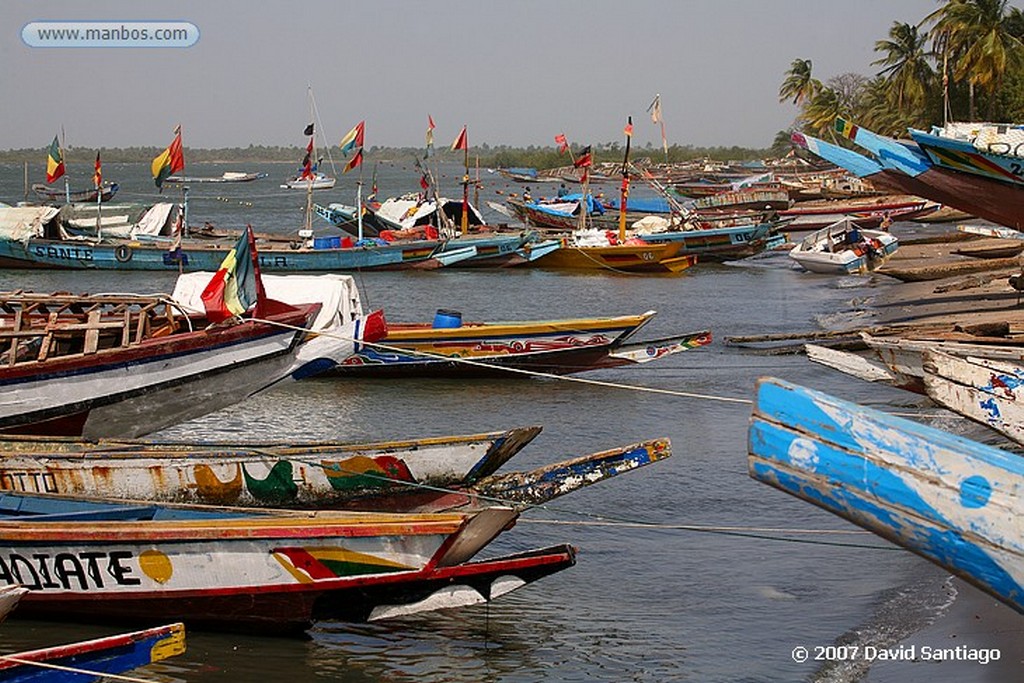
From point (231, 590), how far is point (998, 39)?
156ft

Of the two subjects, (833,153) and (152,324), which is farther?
(833,153)

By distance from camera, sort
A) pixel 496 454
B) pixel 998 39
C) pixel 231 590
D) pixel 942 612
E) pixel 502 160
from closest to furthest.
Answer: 1. pixel 231 590
2. pixel 942 612
3. pixel 496 454
4. pixel 998 39
5. pixel 502 160

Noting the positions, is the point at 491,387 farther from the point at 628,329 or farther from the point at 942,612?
the point at 942,612

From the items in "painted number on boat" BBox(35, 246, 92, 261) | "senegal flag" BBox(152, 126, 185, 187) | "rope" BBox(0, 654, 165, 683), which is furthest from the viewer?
"painted number on boat" BBox(35, 246, 92, 261)

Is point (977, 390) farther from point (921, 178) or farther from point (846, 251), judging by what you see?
point (846, 251)

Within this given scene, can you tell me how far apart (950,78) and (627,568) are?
48851 mm

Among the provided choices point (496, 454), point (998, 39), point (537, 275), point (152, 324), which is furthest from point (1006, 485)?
point (998, 39)

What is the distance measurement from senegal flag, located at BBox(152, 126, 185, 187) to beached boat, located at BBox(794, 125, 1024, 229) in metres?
12.3

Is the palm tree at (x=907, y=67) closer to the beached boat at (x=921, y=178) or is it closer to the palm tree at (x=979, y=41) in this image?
the palm tree at (x=979, y=41)

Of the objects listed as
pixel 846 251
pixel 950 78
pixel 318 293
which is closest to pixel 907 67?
pixel 950 78

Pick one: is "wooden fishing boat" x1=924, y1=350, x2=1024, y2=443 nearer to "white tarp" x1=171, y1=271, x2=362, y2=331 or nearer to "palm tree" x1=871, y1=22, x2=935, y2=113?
"white tarp" x1=171, y1=271, x2=362, y2=331

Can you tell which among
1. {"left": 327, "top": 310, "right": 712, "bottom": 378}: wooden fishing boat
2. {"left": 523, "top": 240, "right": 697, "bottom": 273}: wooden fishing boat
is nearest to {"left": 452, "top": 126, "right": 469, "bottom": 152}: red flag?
{"left": 523, "top": 240, "right": 697, "bottom": 273}: wooden fishing boat

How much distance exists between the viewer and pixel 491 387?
18078 millimetres

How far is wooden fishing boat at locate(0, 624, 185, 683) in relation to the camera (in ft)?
19.7
